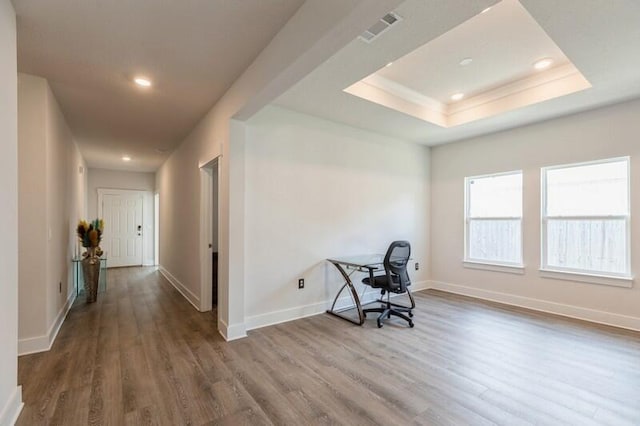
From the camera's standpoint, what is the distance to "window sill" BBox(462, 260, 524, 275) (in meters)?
4.18

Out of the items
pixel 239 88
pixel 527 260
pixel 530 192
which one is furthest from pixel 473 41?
pixel 527 260

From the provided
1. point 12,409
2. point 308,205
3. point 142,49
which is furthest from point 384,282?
point 142,49

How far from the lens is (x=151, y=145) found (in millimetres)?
5168

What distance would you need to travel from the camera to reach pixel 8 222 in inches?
67.9

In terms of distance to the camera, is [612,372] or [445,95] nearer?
[612,372]

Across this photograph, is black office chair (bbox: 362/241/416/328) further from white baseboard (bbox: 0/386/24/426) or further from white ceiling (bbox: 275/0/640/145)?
white baseboard (bbox: 0/386/24/426)

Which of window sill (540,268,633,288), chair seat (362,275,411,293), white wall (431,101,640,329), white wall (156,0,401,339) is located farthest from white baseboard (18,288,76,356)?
window sill (540,268,633,288)

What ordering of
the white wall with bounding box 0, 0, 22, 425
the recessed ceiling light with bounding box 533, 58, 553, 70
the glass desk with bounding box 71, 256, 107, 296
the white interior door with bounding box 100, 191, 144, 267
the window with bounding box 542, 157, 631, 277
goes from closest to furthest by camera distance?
the white wall with bounding box 0, 0, 22, 425, the recessed ceiling light with bounding box 533, 58, 553, 70, the window with bounding box 542, 157, 631, 277, the glass desk with bounding box 71, 256, 107, 296, the white interior door with bounding box 100, 191, 144, 267

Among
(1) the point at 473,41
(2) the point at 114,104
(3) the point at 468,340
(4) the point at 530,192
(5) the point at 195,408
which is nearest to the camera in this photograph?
(5) the point at 195,408

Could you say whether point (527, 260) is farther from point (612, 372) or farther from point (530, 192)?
point (612, 372)

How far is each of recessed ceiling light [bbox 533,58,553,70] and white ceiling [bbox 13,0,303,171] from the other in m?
2.60

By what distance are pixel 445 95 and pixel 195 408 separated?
4134 mm

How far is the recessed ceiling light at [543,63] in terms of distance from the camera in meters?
2.94

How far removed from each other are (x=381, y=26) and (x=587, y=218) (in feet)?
11.6
